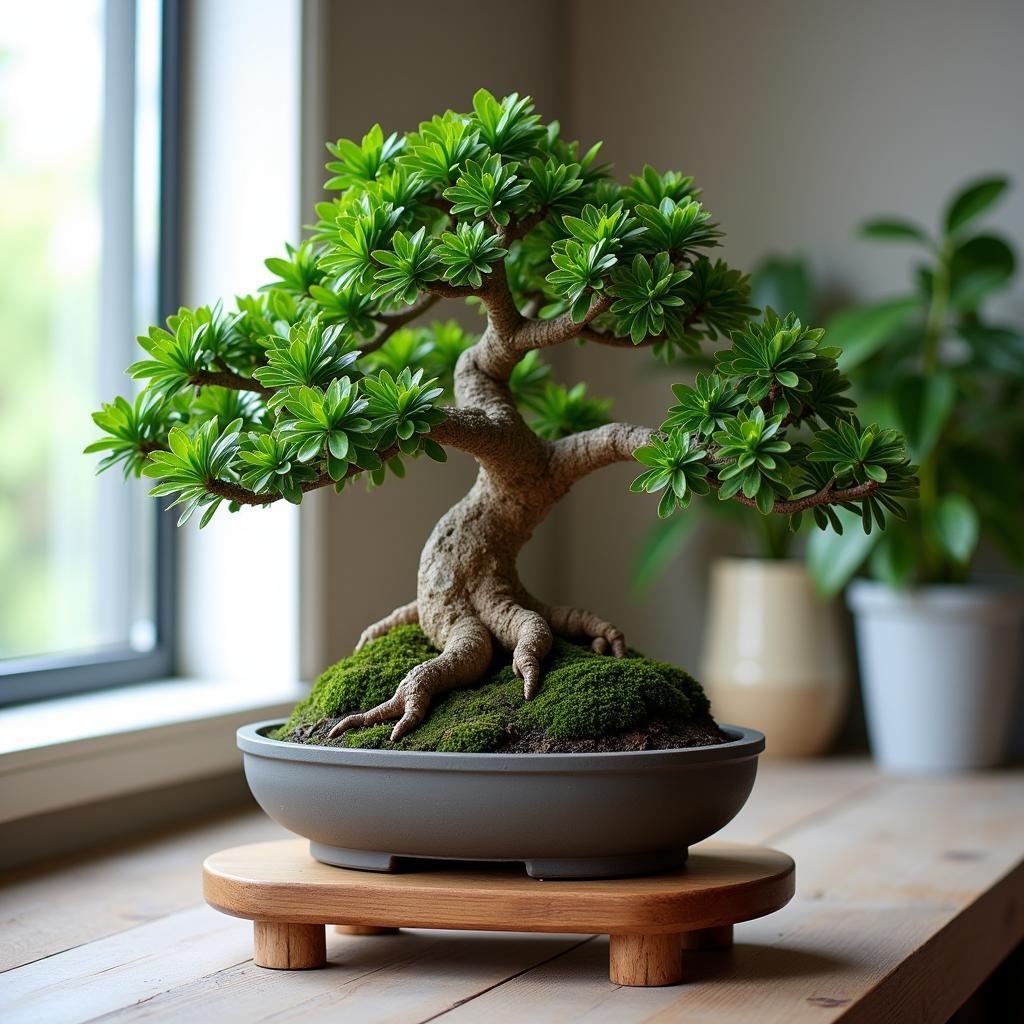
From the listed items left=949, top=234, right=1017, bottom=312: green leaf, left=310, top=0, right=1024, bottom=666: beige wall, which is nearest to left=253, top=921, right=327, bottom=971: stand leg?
left=310, top=0, right=1024, bottom=666: beige wall

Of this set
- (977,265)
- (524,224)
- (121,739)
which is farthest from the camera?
(977,265)

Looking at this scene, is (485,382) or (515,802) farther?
(485,382)

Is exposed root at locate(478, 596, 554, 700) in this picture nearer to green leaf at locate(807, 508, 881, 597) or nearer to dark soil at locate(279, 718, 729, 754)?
dark soil at locate(279, 718, 729, 754)

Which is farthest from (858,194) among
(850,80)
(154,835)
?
(154,835)

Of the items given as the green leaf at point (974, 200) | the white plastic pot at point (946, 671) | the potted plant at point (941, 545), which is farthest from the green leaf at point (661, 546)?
the green leaf at point (974, 200)

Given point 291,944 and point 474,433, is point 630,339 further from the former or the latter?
point 291,944

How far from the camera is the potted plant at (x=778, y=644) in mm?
2230

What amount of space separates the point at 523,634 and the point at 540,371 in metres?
0.32

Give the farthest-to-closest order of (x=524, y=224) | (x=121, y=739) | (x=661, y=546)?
(x=661, y=546) → (x=121, y=739) → (x=524, y=224)

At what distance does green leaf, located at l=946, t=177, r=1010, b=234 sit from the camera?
2.14m

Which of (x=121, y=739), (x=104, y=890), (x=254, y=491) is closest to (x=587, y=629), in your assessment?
(x=254, y=491)

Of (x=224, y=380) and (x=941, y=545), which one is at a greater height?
(x=224, y=380)

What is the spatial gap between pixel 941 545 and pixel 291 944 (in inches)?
57.8

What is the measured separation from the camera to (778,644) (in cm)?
224
